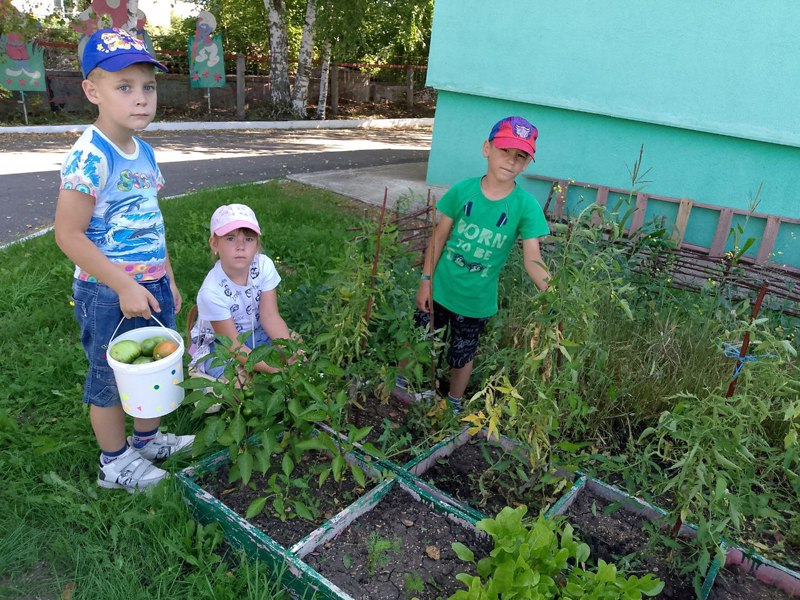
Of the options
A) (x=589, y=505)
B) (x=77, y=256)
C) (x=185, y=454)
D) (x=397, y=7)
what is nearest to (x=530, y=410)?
(x=589, y=505)

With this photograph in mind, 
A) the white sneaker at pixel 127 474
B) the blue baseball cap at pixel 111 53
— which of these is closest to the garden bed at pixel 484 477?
the white sneaker at pixel 127 474

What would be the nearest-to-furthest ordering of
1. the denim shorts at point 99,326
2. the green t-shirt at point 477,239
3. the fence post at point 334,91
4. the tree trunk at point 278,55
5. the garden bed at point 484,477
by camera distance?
the denim shorts at point 99,326 < the garden bed at point 484,477 < the green t-shirt at point 477,239 < the tree trunk at point 278,55 < the fence post at point 334,91

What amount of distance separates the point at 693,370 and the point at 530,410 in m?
1.29

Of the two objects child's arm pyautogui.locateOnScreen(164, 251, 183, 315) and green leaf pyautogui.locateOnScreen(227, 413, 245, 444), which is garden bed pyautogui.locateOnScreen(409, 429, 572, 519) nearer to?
green leaf pyautogui.locateOnScreen(227, 413, 245, 444)

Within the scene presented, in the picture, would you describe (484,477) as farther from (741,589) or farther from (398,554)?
(741,589)

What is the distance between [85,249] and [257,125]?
13.2 meters

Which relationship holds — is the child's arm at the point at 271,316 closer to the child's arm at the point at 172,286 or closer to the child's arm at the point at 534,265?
the child's arm at the point at 172,286

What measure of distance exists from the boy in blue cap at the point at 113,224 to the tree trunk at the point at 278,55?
13.6 metres

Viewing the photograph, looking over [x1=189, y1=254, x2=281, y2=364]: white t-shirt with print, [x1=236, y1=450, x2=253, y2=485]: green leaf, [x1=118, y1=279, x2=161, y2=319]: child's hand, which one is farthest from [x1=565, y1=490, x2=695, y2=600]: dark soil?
[x1=118, y1=279, x2=161, y2=319]: child's hand

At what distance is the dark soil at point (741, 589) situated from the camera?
198cm

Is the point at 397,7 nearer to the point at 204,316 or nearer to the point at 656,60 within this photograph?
the point at 656,60

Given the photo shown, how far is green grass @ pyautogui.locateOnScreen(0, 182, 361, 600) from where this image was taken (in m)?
1.94

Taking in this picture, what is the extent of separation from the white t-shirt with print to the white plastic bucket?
1.28 feet

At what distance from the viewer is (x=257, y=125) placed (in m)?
14.3
